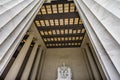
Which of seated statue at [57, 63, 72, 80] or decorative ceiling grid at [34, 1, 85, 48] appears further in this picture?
seated statue at [57, 63, 72, 80]

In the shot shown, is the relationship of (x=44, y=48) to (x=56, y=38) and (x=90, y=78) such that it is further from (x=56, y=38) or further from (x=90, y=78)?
(x=90, y=78)

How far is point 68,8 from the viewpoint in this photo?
13.9m

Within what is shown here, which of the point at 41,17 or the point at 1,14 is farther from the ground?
the point at 41,17

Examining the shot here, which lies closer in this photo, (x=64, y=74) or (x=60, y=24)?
(x=64, y=74)

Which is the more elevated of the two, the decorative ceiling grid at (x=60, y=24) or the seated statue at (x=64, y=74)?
the decorative ceiling grid at (x=60, y=24)

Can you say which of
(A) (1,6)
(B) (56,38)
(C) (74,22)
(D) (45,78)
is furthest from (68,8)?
(D) (45,78)

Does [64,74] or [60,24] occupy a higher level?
[60,24]

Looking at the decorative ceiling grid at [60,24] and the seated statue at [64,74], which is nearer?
the decorative ceiling grid at [60,24]

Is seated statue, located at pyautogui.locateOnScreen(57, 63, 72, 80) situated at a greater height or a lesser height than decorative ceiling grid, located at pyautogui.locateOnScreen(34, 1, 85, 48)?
lesser

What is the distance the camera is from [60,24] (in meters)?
16.5

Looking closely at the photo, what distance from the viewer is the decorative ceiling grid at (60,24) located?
13817 millimetres

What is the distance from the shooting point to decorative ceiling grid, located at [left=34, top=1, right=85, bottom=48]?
13817 mm

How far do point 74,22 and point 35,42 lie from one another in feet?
22.0

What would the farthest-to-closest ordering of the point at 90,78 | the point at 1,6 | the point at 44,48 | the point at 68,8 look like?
the point at 44,48
the point at 90,78
the point at 68,8
the point at 1,6
